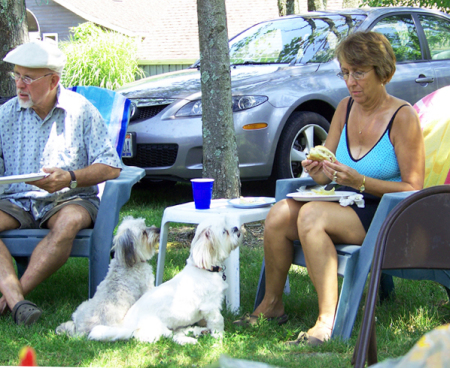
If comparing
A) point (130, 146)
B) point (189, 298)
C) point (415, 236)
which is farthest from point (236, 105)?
point (415, 236)

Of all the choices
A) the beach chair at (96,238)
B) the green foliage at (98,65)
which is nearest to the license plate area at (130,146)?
the beach chair at (96,238)

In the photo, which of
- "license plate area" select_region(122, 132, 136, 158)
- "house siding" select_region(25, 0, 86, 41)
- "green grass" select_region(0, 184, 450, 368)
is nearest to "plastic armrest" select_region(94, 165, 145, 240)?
"green grass" select_region(0, 184, 450, 368)

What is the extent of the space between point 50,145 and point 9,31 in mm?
1751

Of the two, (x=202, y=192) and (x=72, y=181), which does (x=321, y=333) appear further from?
(x=72, y=181)

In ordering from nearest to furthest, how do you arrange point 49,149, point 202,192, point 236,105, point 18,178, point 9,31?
point 18,178 → point 202,192 → point 49,149 → point 9,31 → point 236,105

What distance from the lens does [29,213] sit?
3.64 metres

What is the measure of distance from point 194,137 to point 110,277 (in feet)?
8.21

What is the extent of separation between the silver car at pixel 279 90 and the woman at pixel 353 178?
2.20 meters

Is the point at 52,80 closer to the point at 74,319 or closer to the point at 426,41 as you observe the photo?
the point at 74,319

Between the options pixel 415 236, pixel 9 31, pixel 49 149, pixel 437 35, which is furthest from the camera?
pixel 437 35

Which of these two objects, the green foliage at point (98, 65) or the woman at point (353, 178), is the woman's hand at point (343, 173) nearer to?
the woman at point (353, 178)

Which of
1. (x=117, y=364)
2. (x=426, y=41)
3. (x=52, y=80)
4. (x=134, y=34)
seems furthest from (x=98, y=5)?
(x=117, y=364)

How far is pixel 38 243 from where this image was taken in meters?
3.41

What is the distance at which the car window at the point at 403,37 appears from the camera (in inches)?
260
